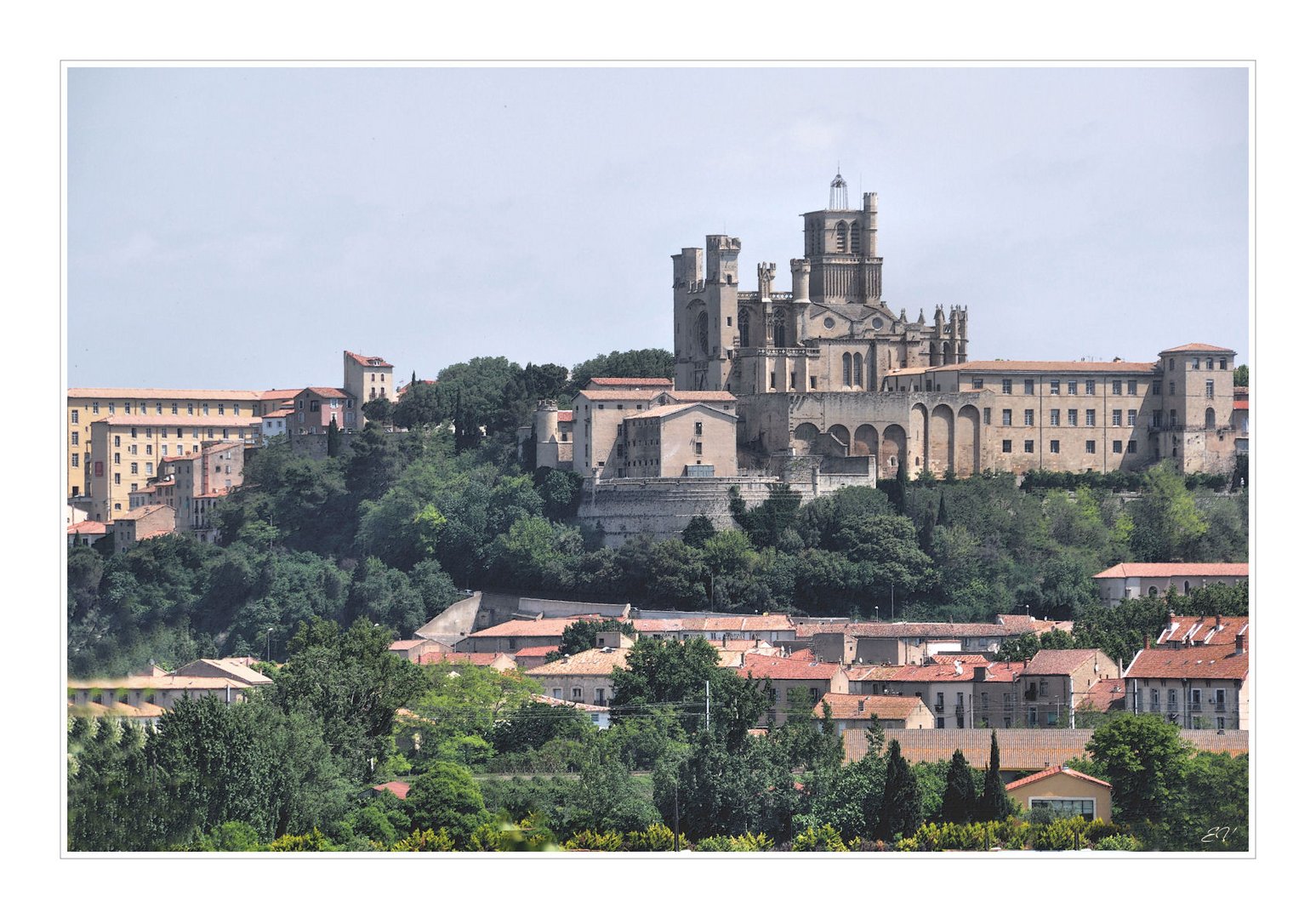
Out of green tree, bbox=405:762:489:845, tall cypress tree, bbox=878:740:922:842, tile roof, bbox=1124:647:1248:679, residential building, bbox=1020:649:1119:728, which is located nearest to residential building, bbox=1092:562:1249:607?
residential building, bbox=1020:649:1119:728

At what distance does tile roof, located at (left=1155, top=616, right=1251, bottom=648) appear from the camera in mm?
51156

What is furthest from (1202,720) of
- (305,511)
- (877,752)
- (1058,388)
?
(305,511)

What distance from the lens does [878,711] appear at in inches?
1966

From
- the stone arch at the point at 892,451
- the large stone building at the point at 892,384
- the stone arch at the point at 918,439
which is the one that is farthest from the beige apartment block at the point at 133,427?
the stone arch at the point at 918,439

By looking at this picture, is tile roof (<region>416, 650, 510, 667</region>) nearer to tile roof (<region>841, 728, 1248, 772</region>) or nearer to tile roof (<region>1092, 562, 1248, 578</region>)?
tile roof (<region>841, 728, 1248, 772</region>)

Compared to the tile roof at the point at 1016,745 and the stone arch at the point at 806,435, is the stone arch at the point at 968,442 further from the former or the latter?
the tile roof at the point at 1016,745

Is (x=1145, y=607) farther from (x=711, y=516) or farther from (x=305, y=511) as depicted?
(x=305, y=511)

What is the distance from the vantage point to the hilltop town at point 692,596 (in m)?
40.1

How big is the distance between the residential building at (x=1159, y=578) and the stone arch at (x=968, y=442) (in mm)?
6474

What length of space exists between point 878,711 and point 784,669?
4.93 metres

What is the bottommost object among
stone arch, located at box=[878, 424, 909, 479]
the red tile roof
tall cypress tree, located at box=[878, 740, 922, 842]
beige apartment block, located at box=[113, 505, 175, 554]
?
tall cypress tree, located at box=[878, 740, 922, 842]

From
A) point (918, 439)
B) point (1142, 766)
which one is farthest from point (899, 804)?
point (918, 439)

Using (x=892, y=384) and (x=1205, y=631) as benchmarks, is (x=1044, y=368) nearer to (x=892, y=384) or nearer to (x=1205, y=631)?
(x=892, y=384)

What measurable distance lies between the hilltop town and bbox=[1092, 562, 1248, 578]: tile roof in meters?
0.26
